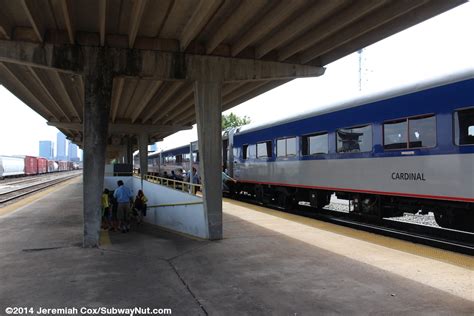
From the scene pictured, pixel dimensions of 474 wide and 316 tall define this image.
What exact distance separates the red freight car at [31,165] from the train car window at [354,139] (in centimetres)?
6787

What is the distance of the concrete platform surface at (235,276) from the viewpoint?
18.6 ft

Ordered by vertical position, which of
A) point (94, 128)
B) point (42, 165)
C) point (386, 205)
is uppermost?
point (94, 128)

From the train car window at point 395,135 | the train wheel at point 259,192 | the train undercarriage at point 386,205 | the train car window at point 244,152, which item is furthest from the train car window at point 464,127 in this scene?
the train car window at point 244,152

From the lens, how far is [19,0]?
8.38 metres

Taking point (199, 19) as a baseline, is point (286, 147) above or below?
below

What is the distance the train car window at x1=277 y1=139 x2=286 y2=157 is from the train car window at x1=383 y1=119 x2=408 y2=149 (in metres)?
5.33

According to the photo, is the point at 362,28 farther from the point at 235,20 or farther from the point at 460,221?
the point at 460,221

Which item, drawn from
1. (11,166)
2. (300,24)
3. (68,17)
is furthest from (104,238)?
(11,166)

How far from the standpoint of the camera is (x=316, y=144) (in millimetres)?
13570

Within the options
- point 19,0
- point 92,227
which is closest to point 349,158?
point 92,227

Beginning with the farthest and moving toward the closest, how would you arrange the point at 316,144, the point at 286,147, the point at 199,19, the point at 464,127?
1. the point at 286,147
2. the point at 316,144
3. the point at 199,19
4. the point at 464,127

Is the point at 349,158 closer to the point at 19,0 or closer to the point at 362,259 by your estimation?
the point at 362,259

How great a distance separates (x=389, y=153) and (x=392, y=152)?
97mm

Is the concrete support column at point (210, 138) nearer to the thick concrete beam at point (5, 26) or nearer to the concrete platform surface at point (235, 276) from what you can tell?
the concrete platform surface at point (235, 276)
